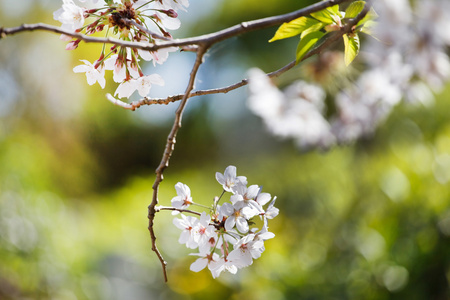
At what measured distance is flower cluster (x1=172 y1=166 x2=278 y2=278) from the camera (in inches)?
15.2

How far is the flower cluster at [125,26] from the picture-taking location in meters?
0.43

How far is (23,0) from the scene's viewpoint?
4531 mm

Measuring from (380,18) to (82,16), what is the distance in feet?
0.98

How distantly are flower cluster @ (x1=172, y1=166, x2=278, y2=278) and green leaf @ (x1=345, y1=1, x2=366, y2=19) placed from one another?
216 millimetres

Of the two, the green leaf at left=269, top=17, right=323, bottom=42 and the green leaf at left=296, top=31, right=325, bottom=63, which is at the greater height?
the green leaf at left=269, top=17, right=323, bottom=42

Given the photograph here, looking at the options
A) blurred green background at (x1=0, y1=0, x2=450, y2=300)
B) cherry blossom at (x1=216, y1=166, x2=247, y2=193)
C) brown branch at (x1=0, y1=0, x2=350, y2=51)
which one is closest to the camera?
brown branch at (x1=0, y1=0, x2=350, y2=51)

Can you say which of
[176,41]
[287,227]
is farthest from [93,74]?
[287,227]

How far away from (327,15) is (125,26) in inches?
8.1

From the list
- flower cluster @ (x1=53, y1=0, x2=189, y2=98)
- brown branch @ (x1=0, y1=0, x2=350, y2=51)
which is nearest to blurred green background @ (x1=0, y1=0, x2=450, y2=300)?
flower cluster @ (x1=53, y1=0, x2=189, y2=98)

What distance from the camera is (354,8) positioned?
470mm

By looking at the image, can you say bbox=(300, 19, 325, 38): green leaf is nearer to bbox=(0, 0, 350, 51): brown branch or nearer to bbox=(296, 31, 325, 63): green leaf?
bbox=(296, 31, 325, 63): green leaf

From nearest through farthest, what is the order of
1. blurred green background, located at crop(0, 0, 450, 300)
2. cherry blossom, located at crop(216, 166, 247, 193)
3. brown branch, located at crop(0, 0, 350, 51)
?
brown branch, located at crop(0, 0, 350, 51), cherry blossom, located at crop(216, 166, 247, 193), blurred green background, located at crop(0, 0, 450, 300)

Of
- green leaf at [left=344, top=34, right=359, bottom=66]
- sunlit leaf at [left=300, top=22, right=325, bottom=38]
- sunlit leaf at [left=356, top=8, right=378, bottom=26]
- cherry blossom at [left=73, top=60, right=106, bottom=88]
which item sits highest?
sunlit leaf at [left=356, top=8, right=378, bottom=26]

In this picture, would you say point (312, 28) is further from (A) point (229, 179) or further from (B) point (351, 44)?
(A) point (229, 179)
